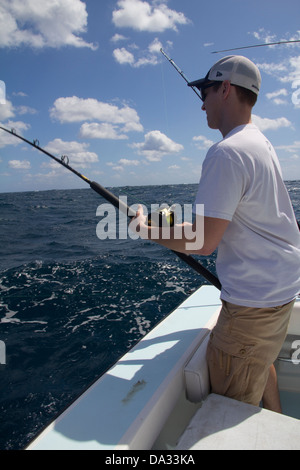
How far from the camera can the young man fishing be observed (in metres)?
1.12

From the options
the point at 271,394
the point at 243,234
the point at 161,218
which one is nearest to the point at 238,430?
the point at 271,394

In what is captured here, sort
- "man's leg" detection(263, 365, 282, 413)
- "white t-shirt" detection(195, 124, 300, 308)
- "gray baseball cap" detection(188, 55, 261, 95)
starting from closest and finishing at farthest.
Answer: "white t-shirt" detection(195, 124, 300, 308), "gray baseball cap" detection(188, 55, 261, 95), "man's leg" detection(263, 365, 282, 413)

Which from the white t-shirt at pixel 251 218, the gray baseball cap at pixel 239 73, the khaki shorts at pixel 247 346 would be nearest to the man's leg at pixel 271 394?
the khaki shorts at pixel 247 346

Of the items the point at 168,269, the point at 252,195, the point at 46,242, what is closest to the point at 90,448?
the point at 252,195

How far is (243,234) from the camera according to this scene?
1.25 metres

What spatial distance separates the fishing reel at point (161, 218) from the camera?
160 centimetres

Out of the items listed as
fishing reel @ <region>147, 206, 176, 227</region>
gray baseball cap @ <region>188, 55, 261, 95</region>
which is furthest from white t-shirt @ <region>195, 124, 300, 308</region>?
A: fishing reel @ <region>147, 206, 176, 227</region>

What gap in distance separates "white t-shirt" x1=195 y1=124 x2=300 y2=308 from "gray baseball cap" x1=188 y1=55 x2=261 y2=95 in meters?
0.19

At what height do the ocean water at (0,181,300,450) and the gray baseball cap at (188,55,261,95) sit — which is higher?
the gray baseball cap at (188,55,261,95)

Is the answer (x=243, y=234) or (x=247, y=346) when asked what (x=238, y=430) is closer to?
(x=247, y=346)

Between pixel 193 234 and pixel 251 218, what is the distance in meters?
0.25

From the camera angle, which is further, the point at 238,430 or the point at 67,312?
the point at 67,312

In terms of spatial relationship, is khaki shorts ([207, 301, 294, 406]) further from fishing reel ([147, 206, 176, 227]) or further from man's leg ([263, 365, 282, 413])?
fishing reel ([147, 206, 176, 227])
